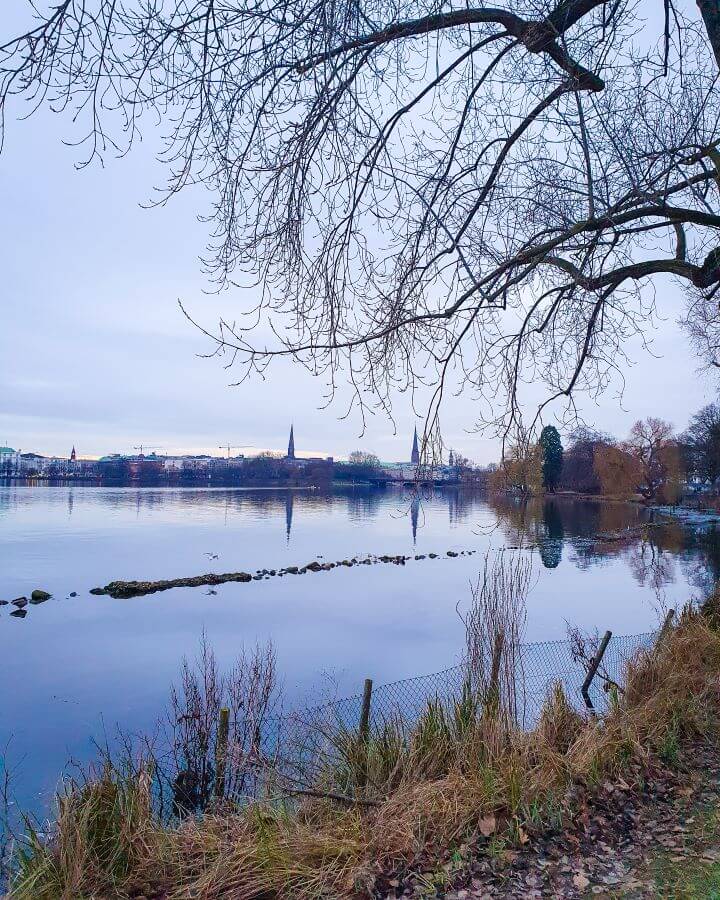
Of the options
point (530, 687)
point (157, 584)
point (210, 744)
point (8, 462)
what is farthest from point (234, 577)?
point (8, 462)

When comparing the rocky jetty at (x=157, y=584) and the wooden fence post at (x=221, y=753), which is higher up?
the wooden fence post at (x=221, y=753)

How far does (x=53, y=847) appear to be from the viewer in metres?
4.30

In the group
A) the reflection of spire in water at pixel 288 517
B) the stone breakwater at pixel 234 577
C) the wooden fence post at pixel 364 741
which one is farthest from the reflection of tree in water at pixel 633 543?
the reflection of spire in water at pixel 288 517

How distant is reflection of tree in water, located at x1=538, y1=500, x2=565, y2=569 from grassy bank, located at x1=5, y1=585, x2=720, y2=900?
23.2m

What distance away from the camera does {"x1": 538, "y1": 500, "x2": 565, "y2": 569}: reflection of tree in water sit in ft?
98.2

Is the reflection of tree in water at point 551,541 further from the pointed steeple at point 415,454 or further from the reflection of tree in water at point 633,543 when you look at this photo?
the pointed steeple at point 415,454

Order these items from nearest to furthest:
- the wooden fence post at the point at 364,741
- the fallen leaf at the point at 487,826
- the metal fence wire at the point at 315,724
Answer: the fallen leaf at the point at 487,826 → the wooden fence post at the point at 364,741 → the metal fence wire at the point at 315,724

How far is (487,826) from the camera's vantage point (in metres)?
4.19

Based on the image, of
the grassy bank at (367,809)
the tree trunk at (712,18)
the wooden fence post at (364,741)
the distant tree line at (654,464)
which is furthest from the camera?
the distant tree line at (654,464)

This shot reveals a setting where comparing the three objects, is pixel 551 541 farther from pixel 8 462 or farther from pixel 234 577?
pixel 8 462

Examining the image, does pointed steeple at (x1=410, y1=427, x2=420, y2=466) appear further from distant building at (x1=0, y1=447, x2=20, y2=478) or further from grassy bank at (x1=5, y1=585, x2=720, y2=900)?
distant building at (x1=0, y1=447, x2=20, y2=478)

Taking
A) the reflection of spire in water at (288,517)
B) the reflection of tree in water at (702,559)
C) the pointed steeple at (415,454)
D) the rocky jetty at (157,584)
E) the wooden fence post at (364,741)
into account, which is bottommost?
the rocky jetty at (157,584)

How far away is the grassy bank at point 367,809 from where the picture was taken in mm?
3924

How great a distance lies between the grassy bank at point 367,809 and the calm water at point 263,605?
1859 mm
